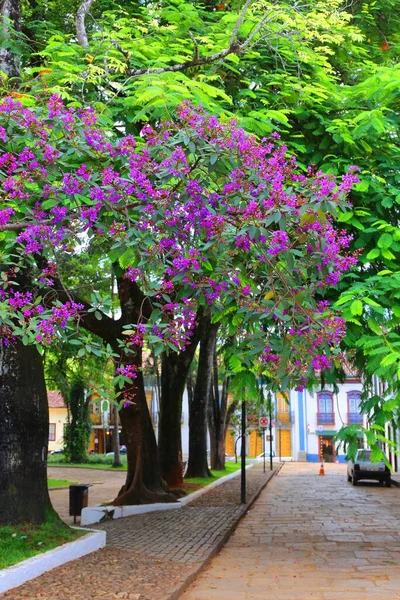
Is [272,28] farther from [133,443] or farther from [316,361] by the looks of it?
[133,443]

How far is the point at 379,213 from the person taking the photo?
34.6 feet

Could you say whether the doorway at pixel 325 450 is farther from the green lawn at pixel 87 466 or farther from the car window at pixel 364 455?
the car window at pixel 364 455

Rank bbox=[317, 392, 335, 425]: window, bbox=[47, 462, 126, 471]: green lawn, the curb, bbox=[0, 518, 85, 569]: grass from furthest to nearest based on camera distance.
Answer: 1. bbox=[317, 392, 335, 425]: window
2. bbox=[47, 462, 126, 471]: green lawn
3. bbox=[0, 518, 85, 569]: grass
4. the curb

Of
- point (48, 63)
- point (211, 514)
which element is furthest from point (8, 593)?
point (211, 514)

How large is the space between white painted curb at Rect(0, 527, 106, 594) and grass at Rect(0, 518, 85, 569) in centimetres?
14

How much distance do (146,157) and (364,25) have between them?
9165 millimetres

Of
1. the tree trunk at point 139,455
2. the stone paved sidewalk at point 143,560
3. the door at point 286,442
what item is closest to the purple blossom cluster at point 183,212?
the stone paved sidewalk at point 143,560

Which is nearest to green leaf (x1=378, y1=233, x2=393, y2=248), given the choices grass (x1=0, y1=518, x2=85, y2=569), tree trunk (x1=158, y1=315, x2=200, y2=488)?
grass (x1=0, y1=518, x2=85, y2=569)

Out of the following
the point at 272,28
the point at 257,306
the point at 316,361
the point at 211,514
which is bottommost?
the point at 211,514

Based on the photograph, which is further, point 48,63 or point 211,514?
point 211,514

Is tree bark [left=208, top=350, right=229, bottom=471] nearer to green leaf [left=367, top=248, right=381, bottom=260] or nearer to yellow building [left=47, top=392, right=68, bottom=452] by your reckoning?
green leaf [left=367, top=248, right=381, bottom=260]

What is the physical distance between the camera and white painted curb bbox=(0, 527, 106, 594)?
775 cm

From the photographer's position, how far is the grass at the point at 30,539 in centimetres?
875

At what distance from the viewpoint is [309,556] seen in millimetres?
11398
